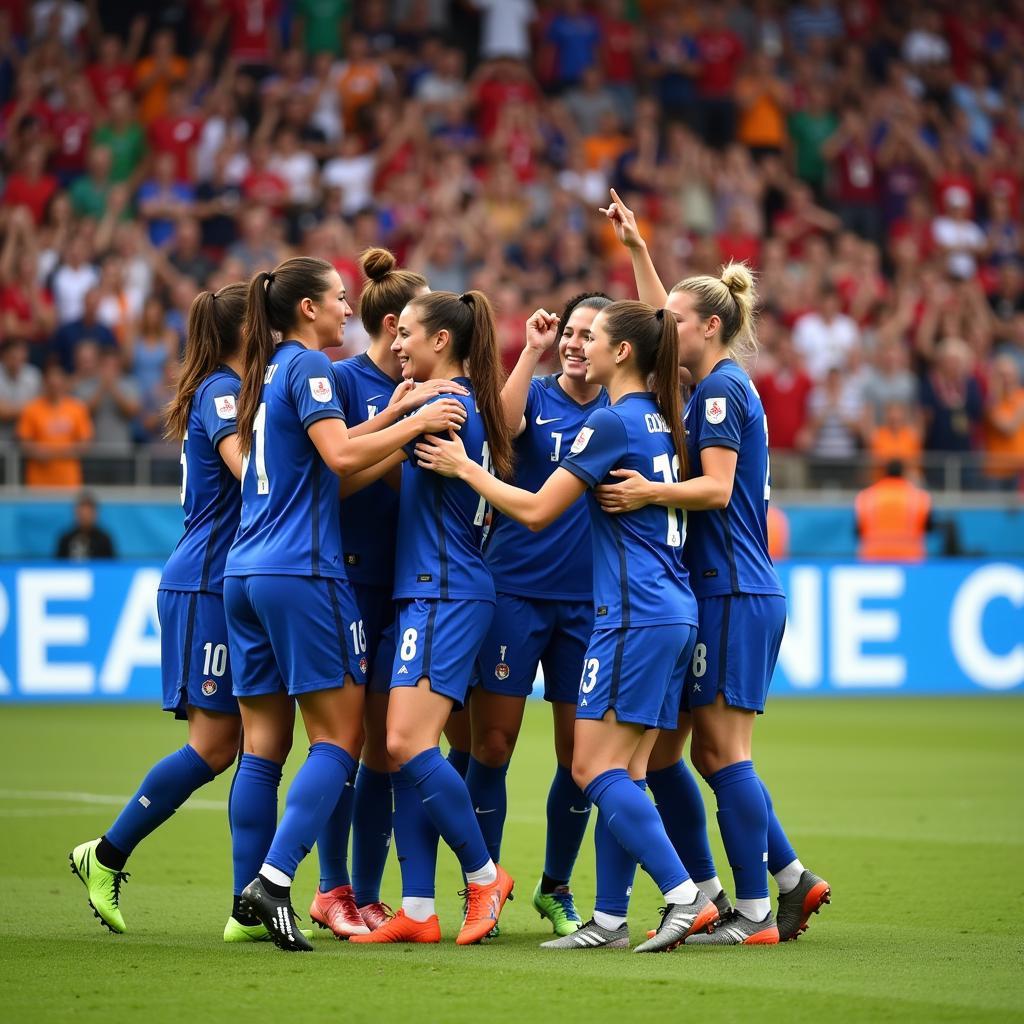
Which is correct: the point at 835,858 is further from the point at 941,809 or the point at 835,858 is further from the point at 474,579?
the point at 474,579

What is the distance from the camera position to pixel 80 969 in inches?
221

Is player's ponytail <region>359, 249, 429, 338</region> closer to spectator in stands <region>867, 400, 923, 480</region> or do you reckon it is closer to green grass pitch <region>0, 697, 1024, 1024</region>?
green grass pitch <region>0, 697, 1024, 1024</region>

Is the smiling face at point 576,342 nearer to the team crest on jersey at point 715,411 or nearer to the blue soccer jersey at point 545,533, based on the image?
the blue soccer jersey at point 545,533

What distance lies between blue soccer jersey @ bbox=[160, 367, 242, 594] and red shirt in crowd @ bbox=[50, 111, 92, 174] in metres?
12.5

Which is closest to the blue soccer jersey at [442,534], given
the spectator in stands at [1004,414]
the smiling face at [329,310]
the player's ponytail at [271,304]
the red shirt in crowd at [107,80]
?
the smiling face at [329,310]

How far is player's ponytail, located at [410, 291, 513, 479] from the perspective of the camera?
21.1 ft

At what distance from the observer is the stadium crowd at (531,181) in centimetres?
1705

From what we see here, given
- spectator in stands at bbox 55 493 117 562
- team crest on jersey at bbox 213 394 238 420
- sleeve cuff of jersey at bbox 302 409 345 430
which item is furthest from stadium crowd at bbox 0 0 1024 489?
sleeve cuff of jersey at bbox 302 409 345 430

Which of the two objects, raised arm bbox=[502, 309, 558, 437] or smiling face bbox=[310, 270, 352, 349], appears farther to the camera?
raised arm bbox=[502, 309, 558, 437]

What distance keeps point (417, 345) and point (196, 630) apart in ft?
4.25

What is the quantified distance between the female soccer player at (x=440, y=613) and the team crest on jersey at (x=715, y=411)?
735 millimetres

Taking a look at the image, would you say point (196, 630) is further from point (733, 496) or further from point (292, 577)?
point (733, 496)

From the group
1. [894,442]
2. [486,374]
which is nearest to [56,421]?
[894,442]

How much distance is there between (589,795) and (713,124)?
17023 mm
